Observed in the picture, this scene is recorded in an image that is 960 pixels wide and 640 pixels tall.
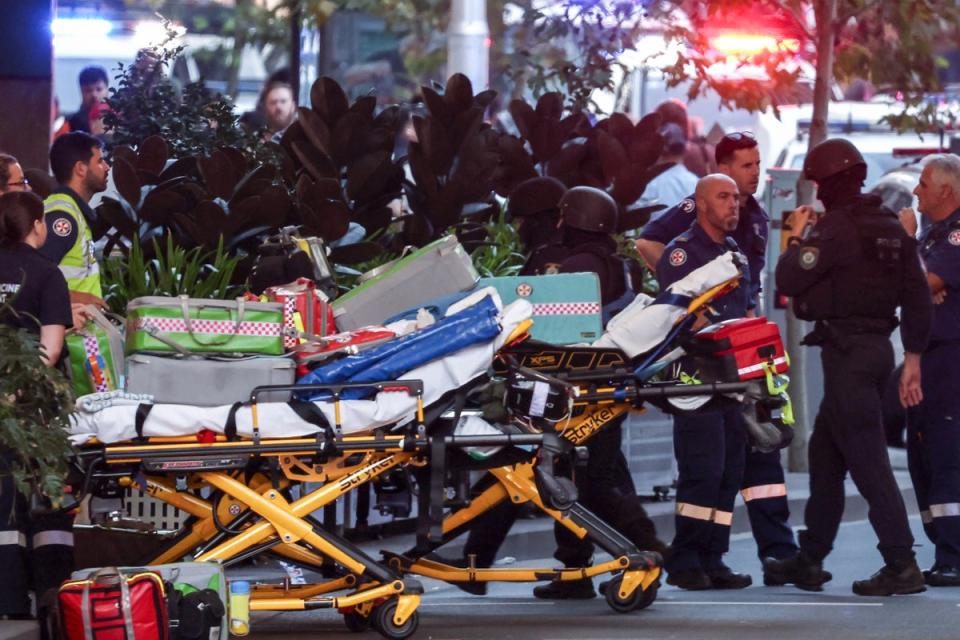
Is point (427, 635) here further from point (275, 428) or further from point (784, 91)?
point (784, 91)

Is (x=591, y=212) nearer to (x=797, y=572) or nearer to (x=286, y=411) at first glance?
(x=797, y=572)

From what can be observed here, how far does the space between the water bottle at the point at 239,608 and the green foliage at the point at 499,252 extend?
3.98 m

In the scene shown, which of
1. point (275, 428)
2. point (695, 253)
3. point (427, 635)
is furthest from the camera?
point (695, 253)

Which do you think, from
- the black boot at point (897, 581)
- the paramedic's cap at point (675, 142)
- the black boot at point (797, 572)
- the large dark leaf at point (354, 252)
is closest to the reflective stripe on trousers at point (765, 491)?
the black boot at point (797, 572)

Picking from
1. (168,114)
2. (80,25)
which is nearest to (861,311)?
(168,114)

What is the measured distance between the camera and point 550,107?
13367mm

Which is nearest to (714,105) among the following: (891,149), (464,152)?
(891,149)

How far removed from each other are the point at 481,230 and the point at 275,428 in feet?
14.3

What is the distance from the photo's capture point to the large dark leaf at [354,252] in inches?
452

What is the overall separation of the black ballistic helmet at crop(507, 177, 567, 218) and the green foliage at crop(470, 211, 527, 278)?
645 millimetres

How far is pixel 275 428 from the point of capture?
8203 mm

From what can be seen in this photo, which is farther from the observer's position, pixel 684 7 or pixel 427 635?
pixel 684 7

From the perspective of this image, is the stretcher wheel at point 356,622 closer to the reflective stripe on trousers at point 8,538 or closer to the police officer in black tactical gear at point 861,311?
the reflective stripe on trousers at point 8,538

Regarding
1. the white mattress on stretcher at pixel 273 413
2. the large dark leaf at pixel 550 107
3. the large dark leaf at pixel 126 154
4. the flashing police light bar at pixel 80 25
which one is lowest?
the white mattress on stretcher at pixel 273 413
